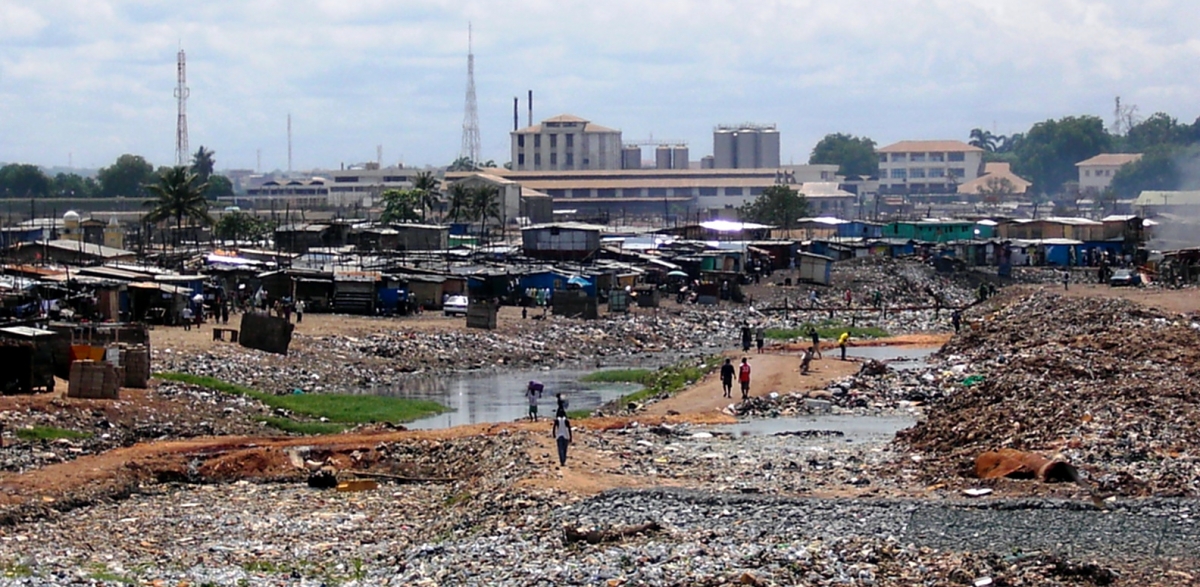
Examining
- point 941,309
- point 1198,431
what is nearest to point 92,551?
point 1198,431

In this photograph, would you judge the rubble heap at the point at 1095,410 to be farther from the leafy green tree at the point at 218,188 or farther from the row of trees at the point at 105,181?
the leafy green tree at the point at 218,188

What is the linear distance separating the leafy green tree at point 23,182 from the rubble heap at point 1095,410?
9285cm

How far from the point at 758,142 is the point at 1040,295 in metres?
103

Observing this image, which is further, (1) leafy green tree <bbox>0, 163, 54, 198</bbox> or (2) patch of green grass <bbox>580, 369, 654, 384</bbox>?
(1) leafy green tree <bbox>0, 163, 54, 198</bbox>

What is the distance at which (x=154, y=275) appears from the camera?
41.7m

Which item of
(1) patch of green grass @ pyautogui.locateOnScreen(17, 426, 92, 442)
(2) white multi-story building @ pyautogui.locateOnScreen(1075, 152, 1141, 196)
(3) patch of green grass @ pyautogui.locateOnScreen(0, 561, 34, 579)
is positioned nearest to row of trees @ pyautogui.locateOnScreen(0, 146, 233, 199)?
(2) white multi-story building @ pyautogui.locateOnScreen(1075, 152, 1141, 196)

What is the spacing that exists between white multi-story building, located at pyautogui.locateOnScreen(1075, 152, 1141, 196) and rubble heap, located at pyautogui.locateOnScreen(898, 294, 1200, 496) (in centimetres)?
11800

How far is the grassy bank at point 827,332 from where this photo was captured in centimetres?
4334

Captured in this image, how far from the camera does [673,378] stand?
3275 centimetres

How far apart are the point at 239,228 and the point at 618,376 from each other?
4583 centimetres

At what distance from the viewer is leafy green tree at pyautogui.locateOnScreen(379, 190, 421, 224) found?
8288 cm

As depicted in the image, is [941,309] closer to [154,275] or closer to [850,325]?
[850,325]

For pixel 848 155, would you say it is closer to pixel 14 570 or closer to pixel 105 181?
pixel 105 181

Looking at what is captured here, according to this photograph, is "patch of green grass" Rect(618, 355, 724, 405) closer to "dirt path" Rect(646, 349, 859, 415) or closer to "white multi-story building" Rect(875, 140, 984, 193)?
"dirt path" Rect(646, 349, 859, 415)
